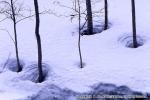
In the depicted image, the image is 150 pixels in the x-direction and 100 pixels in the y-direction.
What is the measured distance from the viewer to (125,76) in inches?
1131

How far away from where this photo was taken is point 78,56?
3127cm

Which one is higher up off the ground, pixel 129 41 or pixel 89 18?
pixel 89 18

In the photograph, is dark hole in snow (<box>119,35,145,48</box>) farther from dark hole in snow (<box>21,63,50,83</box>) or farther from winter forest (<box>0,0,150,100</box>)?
dark hole in snow (<box>21,63,50,83</box>)

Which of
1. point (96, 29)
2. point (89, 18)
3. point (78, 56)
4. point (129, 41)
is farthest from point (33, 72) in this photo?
point (129, 41)

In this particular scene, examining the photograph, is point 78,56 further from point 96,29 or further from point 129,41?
point 96,29

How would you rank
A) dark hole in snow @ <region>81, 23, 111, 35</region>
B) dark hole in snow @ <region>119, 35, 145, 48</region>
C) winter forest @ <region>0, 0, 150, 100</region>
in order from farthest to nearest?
dark hole in snow @ <region>81, 23, 111, 35</region>
dark hole in snow @ <region>119, 35, 145, 48</region>
winter forest @ <region>0, 0, 150, 100</region>

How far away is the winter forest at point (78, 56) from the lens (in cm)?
2838

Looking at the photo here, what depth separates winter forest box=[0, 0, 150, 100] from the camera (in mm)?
28375


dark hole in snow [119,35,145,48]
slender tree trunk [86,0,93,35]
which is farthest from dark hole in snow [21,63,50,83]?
dark hole in snow [119,35,145,48]

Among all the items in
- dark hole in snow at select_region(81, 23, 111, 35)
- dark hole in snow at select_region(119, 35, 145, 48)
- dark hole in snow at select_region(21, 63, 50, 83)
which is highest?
dark hole in snow at select_region(81, 23, 111, 35)

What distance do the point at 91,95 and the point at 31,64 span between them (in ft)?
17.8

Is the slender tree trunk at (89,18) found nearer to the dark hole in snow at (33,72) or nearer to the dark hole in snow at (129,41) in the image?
the dark hole in snow at (129,41)

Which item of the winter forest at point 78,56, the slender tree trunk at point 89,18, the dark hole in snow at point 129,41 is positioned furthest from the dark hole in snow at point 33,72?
the dark hole in snow at point 129,41

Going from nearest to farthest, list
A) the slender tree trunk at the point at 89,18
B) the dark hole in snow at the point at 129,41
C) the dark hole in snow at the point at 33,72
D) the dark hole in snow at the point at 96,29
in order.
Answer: the dark hole in snow at the point at 33,72 < the dark hole in snow at the point at 129,41 < the slender tree trunk at the point at 89,18 < the dark hole in snow at the point at 96,29
